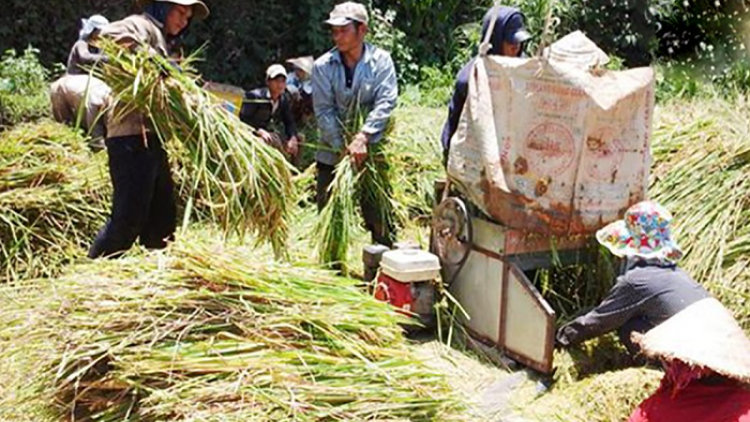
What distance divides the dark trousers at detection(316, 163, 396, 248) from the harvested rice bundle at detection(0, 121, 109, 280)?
4.29 feet

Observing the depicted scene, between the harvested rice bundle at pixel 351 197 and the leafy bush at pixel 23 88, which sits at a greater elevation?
the leafy bush at pixel 23 88

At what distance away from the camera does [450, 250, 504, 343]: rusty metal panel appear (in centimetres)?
415

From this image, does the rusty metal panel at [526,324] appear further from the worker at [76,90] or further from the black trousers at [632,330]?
the worker at [76,90]

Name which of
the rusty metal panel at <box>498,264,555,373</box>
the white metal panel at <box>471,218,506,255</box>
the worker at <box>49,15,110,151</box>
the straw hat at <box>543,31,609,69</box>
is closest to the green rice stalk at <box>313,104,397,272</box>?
the white metal panel at <box>471,218,506,255</box>

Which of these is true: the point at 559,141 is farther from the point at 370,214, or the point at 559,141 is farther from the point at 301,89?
the point at 301,89

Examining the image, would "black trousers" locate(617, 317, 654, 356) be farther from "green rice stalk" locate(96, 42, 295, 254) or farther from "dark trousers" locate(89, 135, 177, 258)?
"dark trousers" locate(89, 135, 177, 258)

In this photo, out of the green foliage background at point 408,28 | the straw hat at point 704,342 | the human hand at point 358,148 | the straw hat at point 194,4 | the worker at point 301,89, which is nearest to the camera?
the straw hat at point 704,342

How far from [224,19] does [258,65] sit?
2.16 ft

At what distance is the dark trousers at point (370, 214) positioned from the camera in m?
4.96

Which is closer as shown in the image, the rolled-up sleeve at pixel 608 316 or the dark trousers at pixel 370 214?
the rolled-up sleeve at pixel 608 316

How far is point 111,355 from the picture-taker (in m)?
2.69

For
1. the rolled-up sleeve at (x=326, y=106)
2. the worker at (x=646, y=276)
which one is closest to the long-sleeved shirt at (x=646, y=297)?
the worker at (x=646, y=276)

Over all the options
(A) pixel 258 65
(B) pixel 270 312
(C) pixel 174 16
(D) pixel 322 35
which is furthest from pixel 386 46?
(B) pixel 270 312

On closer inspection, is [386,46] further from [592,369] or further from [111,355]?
[111,355]
